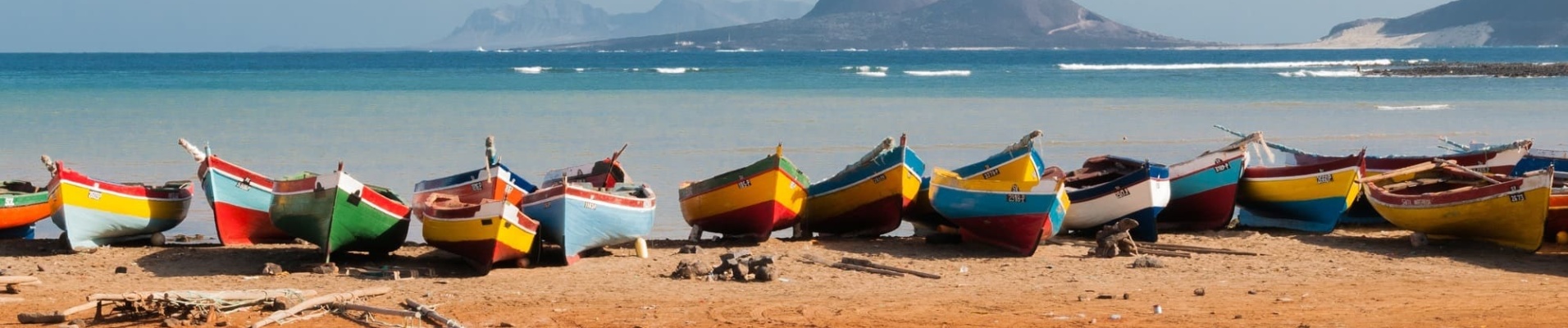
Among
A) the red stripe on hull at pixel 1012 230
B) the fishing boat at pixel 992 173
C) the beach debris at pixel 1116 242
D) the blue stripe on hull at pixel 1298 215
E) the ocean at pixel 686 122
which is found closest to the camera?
the beach debris at pixel 1116 242

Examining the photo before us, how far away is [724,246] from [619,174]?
1831mm

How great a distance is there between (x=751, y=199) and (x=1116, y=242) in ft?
9.62

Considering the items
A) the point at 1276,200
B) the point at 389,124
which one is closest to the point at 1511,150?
the point at 1276,200

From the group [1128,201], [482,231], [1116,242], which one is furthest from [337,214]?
[1128,201]

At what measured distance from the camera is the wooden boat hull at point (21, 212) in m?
13.2

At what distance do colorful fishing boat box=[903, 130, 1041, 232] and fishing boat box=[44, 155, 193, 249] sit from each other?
603 centimetres

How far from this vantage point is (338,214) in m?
11.6

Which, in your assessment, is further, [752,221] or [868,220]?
[868,220]

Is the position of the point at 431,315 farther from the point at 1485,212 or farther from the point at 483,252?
the point at 1485,212

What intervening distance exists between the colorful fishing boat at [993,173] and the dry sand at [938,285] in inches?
17.0

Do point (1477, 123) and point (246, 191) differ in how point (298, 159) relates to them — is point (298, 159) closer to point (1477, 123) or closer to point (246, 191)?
point (246, 191)

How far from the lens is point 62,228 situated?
12680 mm

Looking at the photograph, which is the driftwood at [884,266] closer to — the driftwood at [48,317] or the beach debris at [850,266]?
the beach debris at [850,266]

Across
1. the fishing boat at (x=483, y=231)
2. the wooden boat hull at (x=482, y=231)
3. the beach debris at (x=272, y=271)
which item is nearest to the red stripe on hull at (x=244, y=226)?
the beach debris at (x=272, y=271)
